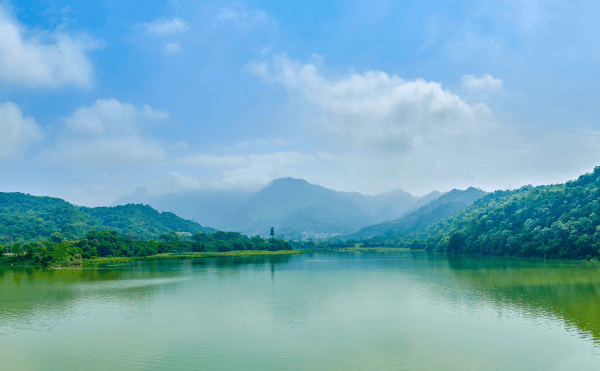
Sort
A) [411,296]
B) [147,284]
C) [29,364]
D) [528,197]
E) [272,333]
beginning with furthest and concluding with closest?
[528,197] → [147,284] → [411,296] → [272,333] → [29,364]

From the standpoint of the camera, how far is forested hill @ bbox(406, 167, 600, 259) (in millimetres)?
86438

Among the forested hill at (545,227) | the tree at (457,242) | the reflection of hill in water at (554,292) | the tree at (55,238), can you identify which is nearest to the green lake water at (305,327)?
the reflection of hill in water at (554,292)

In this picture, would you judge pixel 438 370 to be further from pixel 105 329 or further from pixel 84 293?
pixel 84 293

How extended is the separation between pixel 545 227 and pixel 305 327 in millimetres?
89073

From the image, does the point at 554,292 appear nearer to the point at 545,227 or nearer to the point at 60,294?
the point at 60,294

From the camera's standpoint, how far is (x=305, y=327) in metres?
27.7

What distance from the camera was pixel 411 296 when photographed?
40.3m

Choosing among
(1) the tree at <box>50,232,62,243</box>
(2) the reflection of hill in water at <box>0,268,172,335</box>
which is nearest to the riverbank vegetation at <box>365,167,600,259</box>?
(2) the reflection of hill in water at <box>0,268,172,335</box>

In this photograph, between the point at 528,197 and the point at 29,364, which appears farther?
the point at 528,197

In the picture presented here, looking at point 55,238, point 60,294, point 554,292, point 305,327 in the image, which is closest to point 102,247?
point 55,238

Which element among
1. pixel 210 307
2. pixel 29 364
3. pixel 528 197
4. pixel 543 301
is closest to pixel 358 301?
pixel 210 307

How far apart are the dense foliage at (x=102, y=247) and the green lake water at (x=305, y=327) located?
47.9 m

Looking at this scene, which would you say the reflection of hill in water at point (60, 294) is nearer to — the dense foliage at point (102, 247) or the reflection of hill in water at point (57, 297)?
the reflection of hill in water at point (57, 297)

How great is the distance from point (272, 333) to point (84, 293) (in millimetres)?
26272
